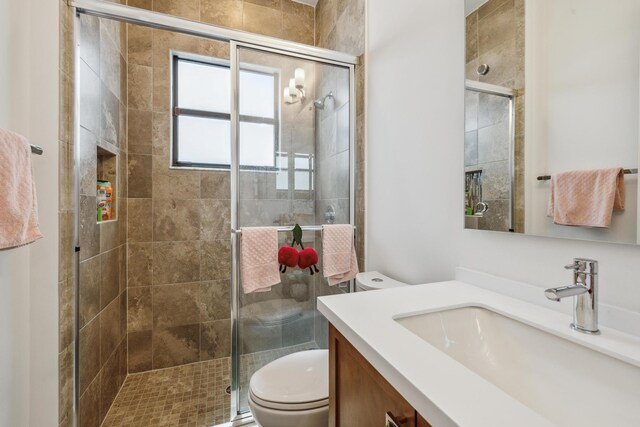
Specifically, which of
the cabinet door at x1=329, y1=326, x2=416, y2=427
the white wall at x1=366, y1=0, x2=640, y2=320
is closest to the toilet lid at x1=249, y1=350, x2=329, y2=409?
the cabinet door at x1=329, y1=326, x2=416, y2=427

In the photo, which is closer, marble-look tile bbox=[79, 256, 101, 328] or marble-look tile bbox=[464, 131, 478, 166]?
marble-look tile bbox=[464, 131, 478, 166]

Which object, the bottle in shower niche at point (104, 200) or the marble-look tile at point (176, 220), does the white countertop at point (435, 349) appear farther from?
the marble-look tile at point (176, 220)

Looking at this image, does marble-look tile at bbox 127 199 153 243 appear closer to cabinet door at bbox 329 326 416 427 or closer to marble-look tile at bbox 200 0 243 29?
marble-look tile at bbox 200 0 243 29

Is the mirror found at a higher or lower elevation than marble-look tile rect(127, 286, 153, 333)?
higher

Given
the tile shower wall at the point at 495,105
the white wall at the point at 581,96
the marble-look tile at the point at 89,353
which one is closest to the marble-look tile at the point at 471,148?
the tile shower wall at the point at 495,105

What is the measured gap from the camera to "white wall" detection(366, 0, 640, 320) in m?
0.73

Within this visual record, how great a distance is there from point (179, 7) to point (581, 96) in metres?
2.53

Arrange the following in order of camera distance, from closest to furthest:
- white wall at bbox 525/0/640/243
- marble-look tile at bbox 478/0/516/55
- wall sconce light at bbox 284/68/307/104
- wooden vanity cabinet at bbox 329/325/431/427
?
wooden vanity cabinet at bbox 329/325/431/427 → white wall at bbox 525/0/640/243 → marble-look tile at bbox 478/0/516/55 → wall sconce light at bbox 284/68/307/104

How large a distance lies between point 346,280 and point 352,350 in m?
0.97

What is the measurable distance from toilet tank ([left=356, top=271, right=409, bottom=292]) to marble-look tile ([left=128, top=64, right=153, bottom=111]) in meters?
1.95

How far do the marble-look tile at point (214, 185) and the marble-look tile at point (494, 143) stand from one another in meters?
1.83

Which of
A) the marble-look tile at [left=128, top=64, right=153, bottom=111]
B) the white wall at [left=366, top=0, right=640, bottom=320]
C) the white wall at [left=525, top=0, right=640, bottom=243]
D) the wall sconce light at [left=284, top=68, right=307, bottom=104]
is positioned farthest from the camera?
the marble-look tile at [left=128, top=64, right=153, bottom=111]

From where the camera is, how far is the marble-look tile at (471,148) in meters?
0.95

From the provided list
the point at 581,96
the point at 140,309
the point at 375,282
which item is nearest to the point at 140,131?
the point at 140,309
